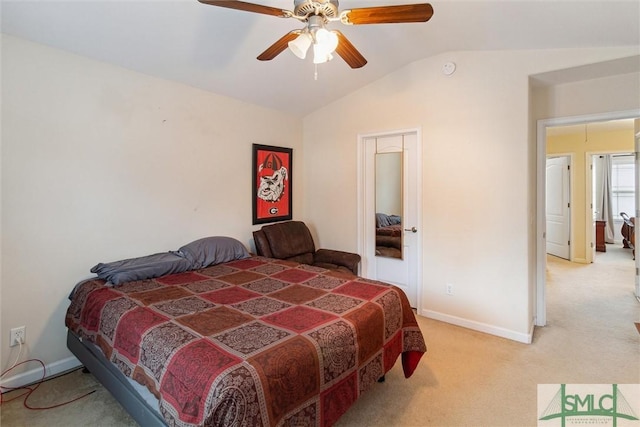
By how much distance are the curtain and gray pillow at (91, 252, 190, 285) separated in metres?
9.29

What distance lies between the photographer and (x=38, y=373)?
2.27 m

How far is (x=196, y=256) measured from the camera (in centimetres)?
289

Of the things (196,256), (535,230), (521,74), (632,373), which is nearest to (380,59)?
(521,74)

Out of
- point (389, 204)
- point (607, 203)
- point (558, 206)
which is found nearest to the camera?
point (389, 204)

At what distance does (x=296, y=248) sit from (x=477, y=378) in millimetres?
2263

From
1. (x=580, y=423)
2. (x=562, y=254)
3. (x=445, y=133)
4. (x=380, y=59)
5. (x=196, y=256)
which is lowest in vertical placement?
(x=580, y=423)

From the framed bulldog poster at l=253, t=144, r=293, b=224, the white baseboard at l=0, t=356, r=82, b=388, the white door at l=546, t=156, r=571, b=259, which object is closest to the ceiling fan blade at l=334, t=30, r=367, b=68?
the framed bulldog poster at l=253, t=144, r=293, b=224

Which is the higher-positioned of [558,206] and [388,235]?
[558,206]

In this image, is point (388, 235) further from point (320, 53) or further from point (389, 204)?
point (320, 53)

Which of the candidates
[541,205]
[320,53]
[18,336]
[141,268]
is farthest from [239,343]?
[541,205]

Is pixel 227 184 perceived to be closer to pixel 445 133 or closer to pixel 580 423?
pixel 445 133

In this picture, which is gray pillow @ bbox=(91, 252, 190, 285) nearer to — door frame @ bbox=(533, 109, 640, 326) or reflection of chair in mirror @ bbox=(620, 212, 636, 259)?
door frame @ bbox=(533, 109, 640, 326)

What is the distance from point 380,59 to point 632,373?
338 centimetres

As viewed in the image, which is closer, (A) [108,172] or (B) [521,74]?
(A) [108,172]
